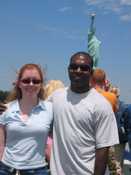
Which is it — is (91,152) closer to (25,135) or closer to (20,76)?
(25,135)

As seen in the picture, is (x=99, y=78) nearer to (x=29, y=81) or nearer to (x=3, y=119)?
(x=29, y=81)

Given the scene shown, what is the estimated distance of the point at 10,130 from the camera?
12.9ft

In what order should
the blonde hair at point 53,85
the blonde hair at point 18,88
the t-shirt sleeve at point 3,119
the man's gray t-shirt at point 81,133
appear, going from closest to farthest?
the man's gray t-shirt at point 81,133
the t-shirt sleeve at point 3,119
the blonde hair at point 18,88
the blonde hair at point 53,85

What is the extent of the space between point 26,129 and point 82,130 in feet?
1.42

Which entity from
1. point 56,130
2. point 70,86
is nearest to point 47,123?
point 56,130

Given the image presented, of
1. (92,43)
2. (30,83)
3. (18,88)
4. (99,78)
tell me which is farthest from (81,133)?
(92,43)

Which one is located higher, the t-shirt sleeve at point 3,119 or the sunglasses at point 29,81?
the sunglasses at point 29,81

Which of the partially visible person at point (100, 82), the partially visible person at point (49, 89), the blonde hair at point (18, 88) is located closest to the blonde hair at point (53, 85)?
the partially visible person at point (49, 89)

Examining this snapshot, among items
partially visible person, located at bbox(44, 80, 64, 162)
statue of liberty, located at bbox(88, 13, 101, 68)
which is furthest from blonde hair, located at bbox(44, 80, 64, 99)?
statue of liberty, located at bbox(88, 13, 101, 68)

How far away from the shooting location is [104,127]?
3.87m

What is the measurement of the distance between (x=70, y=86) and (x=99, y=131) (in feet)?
1.44

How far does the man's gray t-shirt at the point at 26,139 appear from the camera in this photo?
12.9 feet

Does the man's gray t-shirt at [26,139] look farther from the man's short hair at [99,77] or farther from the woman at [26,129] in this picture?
the man's short hair at [99,77]

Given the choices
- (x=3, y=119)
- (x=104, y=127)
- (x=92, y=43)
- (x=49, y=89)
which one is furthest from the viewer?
(x=92, y=43)
